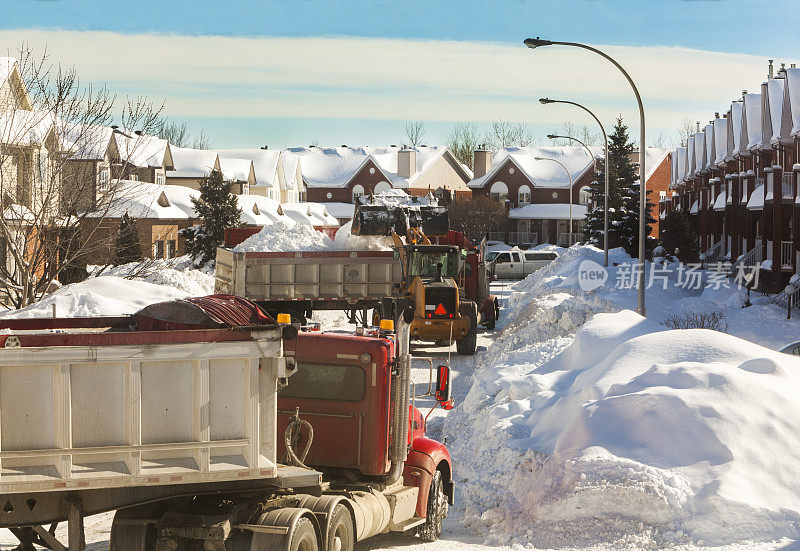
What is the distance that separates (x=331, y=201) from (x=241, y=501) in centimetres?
9432

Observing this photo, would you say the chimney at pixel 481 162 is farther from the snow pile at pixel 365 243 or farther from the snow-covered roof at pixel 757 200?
the snow pile at pixel 365 243

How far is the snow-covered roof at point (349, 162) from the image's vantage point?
327 ft

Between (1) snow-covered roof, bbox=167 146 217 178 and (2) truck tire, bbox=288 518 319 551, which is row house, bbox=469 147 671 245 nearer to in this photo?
(1) snow-covered roof, bbox=167 146 217 178

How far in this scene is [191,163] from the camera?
76312 millimetres

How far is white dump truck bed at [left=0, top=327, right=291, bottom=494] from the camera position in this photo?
6.57 m

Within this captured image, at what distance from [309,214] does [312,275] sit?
56471 millimetres

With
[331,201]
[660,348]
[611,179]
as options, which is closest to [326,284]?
[660,348]

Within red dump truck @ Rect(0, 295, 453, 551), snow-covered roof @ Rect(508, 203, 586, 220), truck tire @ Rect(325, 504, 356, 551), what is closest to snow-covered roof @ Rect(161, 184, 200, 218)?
snow-covered roof @ Rect(508, 203, 586, 220)

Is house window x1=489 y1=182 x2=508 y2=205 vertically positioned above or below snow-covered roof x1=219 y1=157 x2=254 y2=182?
below

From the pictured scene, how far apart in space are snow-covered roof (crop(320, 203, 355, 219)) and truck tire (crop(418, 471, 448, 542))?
276 feet

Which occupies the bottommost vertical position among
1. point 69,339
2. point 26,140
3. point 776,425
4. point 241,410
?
point 776,425

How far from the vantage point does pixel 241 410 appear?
276 inches

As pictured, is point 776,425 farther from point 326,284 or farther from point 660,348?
point 326,284

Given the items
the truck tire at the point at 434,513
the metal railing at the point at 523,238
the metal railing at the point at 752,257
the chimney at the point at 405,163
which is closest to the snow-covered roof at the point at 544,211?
the metal railing at the point at 523,238
